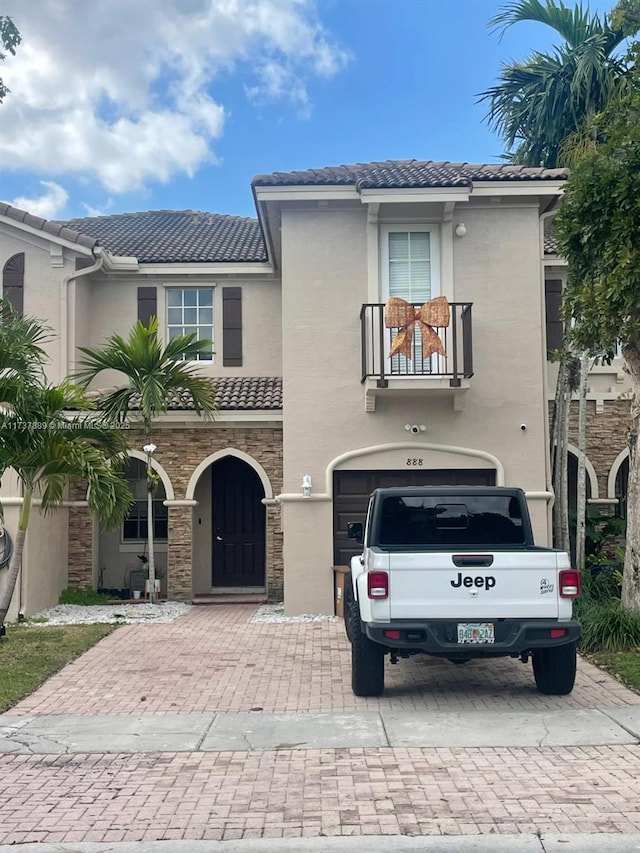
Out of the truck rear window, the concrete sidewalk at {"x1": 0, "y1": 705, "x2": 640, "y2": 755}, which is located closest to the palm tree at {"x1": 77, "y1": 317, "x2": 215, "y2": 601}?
the truck rear window

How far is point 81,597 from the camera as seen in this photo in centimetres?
1534

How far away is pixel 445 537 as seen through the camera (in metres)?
9.25

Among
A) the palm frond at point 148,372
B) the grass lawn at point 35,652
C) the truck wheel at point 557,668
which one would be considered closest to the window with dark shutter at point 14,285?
the palm frond at point 148,372

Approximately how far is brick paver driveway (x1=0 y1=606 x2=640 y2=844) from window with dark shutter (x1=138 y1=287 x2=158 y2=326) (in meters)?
9.38

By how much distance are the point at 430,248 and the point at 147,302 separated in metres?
6.08

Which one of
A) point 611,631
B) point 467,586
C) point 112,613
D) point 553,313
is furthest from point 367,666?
point 553,313

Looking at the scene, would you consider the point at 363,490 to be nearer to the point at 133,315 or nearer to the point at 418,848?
the point at 133,315

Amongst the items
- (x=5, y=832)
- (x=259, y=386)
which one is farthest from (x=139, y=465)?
(x=5, y=832)

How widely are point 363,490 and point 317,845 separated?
9509mm

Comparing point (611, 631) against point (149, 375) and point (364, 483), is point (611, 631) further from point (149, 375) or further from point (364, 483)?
point (149, 375)

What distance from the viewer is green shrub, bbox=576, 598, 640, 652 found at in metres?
10.3

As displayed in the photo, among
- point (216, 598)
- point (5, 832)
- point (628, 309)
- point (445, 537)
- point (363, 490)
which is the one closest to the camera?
point (5, 832)

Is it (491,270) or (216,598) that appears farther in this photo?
(216,598)

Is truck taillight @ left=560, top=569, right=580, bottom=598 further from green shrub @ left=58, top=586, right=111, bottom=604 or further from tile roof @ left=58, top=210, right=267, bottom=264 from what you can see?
tile roof @ left=58, top=210, right=267, bottom=264
